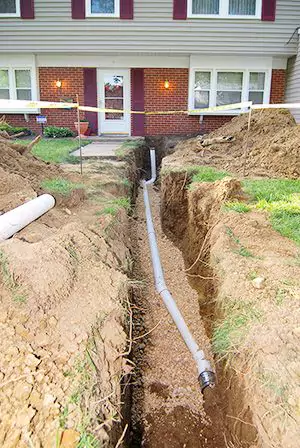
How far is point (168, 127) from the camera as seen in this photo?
13117 mm

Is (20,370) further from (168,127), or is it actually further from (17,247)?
(168,127)

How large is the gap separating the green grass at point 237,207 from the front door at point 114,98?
9105mm

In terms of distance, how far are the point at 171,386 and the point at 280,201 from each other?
2702 mm

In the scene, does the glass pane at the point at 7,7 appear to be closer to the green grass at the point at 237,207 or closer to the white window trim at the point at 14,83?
the white window trim at the point at 14,83

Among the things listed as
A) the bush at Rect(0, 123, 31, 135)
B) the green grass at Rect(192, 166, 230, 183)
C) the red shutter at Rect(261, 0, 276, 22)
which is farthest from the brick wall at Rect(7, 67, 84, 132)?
the green grass at Rect(192, 166, 230, 183)

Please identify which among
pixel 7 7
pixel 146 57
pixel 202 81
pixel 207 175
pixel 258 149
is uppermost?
pixel 7 7

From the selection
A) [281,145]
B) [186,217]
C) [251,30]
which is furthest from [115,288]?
[251,30]

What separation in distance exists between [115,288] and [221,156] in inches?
253

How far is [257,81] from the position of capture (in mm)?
12883

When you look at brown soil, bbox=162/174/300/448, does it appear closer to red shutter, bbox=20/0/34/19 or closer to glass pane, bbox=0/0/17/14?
red shutter, bbox=20/0/34/19

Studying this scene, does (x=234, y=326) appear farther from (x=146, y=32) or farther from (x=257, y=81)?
(x=257, y=81)

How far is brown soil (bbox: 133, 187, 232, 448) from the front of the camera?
300 cm

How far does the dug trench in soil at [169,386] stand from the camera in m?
2.99

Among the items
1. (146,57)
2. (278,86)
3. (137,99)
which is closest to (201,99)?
(137,99)
